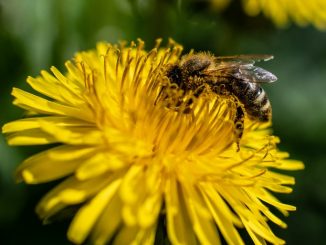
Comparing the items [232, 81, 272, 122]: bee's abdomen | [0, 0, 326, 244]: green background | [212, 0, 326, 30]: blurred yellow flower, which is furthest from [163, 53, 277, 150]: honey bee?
[212, 0, 326, 30]: blurred yellow flower

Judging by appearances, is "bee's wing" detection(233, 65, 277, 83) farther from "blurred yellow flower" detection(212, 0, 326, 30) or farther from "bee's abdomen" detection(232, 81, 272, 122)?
"blurred yellow flower" detection(212, 0, 326, 30)

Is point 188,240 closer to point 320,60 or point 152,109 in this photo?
point 152,109

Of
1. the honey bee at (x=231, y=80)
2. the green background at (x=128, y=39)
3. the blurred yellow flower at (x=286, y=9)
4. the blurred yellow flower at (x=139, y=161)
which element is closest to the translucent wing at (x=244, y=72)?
the honey bee at (x=231, y=80)

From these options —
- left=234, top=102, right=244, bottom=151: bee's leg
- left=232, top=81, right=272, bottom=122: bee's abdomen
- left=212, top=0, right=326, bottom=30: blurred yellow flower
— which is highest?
left=212, top=0, right=326, bottom=30: blurred yellow flower

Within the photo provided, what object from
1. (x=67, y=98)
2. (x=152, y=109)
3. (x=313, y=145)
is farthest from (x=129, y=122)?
(x=313, y=145)

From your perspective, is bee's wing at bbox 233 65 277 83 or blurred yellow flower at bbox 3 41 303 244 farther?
bee's wing at bbox 233 65 277 83

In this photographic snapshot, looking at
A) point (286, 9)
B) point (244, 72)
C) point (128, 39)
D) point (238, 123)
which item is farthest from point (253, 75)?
point (128, 39)

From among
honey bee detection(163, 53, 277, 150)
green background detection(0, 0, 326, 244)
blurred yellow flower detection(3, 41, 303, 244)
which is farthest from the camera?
green background detection(0, 0, 326, 244)

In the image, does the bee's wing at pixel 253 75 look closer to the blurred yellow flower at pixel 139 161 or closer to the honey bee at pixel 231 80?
the honey bee at pixel 231 80

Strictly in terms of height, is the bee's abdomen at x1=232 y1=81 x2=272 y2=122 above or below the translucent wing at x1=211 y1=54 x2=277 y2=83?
below
